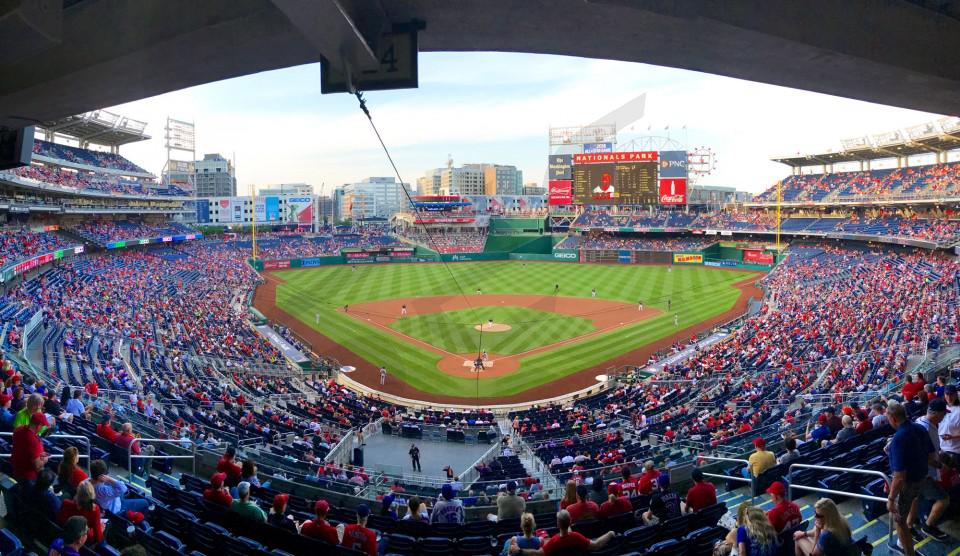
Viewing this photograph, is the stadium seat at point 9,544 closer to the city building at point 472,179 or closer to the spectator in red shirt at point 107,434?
the spectator in red shirt at point 107,434

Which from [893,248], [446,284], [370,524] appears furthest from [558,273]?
[370,524]

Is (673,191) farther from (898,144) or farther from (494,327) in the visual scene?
(494,327)

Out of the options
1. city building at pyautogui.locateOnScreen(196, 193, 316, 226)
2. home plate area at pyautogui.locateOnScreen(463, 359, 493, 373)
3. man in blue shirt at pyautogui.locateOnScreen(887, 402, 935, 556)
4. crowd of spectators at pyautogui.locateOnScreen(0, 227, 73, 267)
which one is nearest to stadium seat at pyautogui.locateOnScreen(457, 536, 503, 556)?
man in blue shirt at pyautogui.locateOnScreen(887, 402, 935, 556)

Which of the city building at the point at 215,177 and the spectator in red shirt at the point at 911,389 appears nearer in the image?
the spectator in red shirt at the point at 911,389

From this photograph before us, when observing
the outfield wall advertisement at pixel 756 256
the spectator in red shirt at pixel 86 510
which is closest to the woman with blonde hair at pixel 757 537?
the spectator in red shirt at pixel 86 510

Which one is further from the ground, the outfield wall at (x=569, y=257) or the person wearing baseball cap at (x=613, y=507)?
the outfield wall at (x=569, y=257)

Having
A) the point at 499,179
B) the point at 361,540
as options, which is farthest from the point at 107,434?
the point at 499,179
